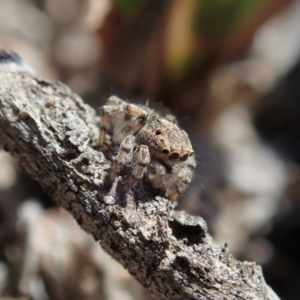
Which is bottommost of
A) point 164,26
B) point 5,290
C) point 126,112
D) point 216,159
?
point 5,290

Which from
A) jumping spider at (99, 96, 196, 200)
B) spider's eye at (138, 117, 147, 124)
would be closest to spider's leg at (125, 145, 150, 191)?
jumping spider at (99, 96, 196, 200)

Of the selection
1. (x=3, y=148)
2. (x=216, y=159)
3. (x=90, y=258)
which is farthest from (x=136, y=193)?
(x=216, y=159)

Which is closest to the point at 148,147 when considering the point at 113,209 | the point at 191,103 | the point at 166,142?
the point at 166,142

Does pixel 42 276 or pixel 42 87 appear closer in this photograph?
pixel 42 87

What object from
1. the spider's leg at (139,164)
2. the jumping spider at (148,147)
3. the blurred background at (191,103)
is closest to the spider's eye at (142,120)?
the jumping spider at (148,147)

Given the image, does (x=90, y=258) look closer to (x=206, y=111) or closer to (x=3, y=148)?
(x=3, y=148)

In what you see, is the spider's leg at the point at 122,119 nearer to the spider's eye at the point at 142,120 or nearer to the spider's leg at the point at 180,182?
the spider's eye at the point at 142,120
